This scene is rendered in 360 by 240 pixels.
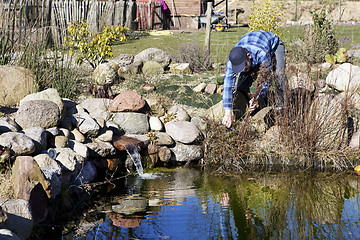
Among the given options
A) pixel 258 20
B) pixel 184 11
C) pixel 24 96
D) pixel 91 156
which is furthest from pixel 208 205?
pixel 184 11

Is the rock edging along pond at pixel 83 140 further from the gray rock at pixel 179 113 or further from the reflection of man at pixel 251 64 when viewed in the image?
the reflection of man at pixel 251 64

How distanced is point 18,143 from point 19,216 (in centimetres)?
119

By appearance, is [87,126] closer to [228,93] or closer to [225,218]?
[228,93]

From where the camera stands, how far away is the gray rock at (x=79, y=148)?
5.18 meters

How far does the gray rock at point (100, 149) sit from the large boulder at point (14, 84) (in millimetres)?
1509

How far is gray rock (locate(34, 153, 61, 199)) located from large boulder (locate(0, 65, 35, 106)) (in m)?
2.07

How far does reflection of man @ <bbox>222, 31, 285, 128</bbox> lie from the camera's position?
17.2 feet

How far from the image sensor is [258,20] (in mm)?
10281

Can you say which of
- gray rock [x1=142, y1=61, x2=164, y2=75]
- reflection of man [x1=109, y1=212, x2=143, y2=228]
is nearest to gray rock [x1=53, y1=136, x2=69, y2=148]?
reflection of man [x1=109, y1=212, x2=143, y2=228]

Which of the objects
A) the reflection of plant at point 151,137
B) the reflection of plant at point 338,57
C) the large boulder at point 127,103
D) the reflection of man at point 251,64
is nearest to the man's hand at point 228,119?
the reflection of man at point 251,64

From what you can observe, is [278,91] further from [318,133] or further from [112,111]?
[112,111]

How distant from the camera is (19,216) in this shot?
3457mm

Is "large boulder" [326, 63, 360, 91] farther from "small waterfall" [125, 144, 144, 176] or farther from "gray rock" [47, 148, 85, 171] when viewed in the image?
"gray rock" [47, 148, 85, 171]

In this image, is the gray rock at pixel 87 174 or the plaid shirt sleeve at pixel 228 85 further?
the plaid shirt sleeve at pixel 228 85
